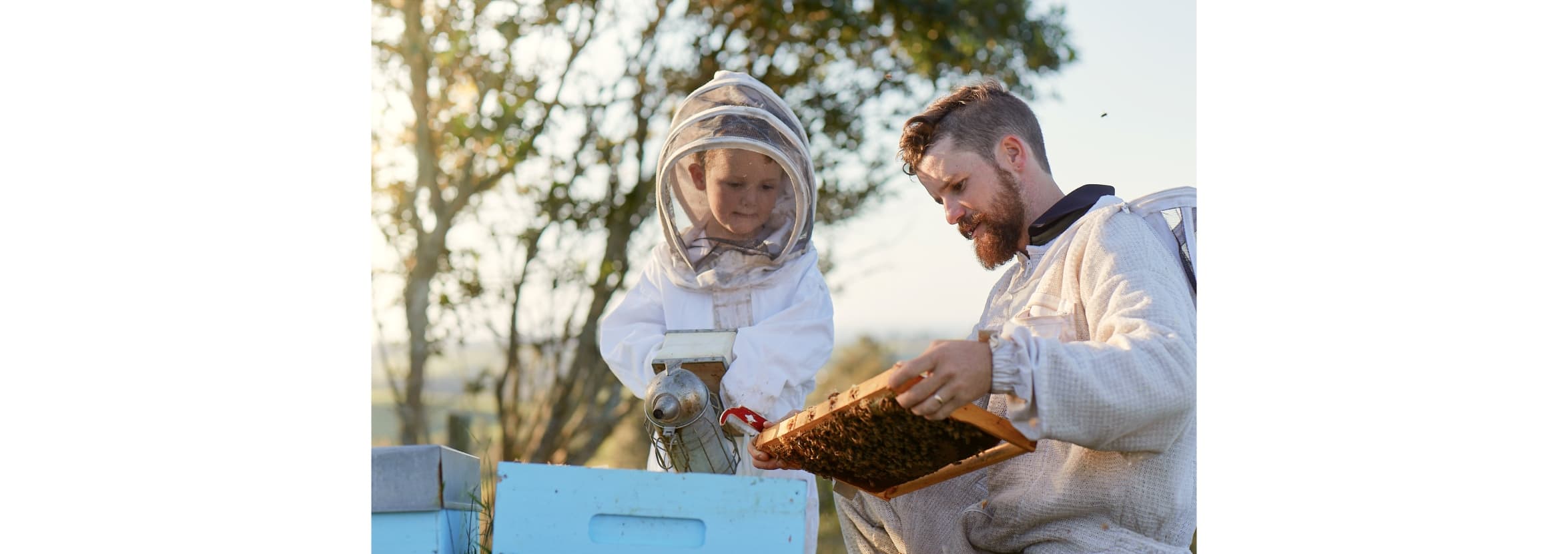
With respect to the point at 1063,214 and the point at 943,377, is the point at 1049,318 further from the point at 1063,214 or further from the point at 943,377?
the point at 943,377

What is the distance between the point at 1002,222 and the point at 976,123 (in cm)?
22

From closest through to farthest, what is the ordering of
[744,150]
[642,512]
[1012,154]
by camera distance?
[642,512] < [1012,154] < [744,150]

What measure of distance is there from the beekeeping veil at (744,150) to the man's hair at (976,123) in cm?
27

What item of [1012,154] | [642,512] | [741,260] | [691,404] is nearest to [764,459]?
[691,404]

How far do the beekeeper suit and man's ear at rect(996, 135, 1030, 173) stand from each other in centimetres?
46

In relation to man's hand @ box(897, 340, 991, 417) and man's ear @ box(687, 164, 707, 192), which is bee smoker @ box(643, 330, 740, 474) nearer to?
man's ear @ box(687, 164, 707, 192)

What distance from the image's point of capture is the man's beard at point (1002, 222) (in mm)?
2486

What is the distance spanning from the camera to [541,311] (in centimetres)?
599

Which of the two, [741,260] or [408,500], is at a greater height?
[741,260]

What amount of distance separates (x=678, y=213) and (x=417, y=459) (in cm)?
93

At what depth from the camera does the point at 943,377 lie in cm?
179

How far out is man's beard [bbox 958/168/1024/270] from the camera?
2486mm

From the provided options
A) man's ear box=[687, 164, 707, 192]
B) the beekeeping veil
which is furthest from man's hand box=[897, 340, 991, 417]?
man's ear box=[687, 164, 707, 192]

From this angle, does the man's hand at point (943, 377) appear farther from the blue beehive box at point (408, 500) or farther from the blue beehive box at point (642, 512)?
the blue beehive box at point (408, 500)
